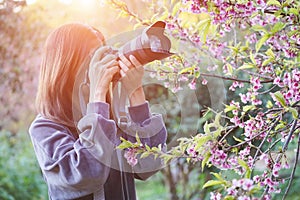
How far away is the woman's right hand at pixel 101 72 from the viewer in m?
1.16

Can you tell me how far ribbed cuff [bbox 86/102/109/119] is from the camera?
3.77 feet

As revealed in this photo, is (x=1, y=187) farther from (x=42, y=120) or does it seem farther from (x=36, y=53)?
(x=42, y=120)

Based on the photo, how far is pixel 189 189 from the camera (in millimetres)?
2883

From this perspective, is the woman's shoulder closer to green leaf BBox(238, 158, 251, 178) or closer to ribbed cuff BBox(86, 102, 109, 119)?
ribbed cuff BBox(86, 102, 109, 119)

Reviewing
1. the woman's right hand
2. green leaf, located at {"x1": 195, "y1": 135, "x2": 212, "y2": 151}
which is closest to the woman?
the woman's right hand

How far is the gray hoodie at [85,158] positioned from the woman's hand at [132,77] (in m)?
0.03

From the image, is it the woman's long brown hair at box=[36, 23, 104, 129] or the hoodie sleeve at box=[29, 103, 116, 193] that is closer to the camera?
the hoodie sleeve at box=[29, 103, 116, 193]

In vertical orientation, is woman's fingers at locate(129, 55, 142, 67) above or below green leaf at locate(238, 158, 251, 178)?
above

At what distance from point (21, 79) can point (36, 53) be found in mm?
219

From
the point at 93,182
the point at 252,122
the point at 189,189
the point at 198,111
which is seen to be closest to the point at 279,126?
the point at 252,122

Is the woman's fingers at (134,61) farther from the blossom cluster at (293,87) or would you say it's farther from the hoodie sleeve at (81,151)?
the blossom cluster at (293,87)

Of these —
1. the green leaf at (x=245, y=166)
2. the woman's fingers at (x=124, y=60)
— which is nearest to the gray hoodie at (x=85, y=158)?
the woman's fingers at (x=124, y=60)

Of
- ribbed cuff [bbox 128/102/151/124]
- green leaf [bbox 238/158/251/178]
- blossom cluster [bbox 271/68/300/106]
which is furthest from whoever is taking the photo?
ribbed cuff [bbox 128/102/151/124]

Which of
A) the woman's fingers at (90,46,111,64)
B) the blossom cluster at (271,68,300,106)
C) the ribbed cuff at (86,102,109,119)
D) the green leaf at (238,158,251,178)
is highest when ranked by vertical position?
the woman's fingers at (90,46,111,64)
